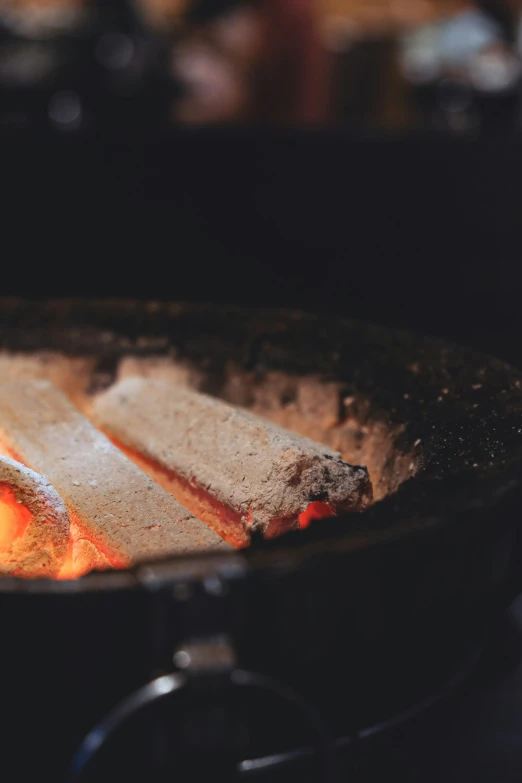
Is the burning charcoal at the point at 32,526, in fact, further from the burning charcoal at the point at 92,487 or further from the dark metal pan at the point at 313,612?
the dark metal pan at the point at 313,612

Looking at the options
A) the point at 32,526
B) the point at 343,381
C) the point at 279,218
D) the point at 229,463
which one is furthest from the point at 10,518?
the point at 279,218

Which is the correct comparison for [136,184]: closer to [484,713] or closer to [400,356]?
[400,356]

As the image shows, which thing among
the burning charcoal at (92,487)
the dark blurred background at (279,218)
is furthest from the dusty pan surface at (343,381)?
the dark blurred background at (279,218)

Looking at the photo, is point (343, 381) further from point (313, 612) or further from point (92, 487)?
point (313, 612)

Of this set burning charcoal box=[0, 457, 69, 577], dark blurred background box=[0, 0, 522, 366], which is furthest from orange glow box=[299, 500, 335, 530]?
dark blurred background box=[0, 0, 522, 366]

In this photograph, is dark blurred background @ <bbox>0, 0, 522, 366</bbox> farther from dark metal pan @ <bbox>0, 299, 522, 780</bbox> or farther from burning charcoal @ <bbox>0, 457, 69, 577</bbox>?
burning charcoal @ <bbox>0, 457, 69, 577</bbox>

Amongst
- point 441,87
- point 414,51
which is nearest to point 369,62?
point 414,51
